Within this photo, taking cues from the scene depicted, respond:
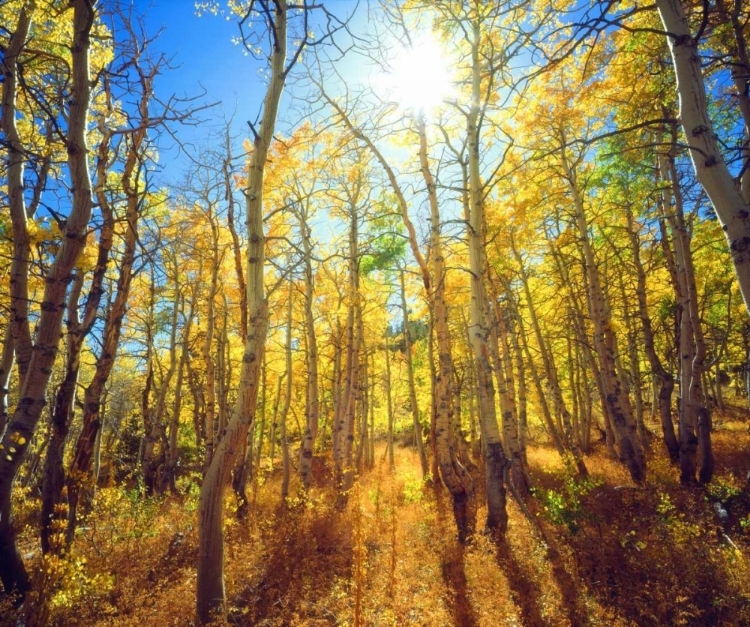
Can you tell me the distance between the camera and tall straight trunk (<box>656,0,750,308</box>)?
2.42m

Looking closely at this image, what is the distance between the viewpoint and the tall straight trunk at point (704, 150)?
2416 mm

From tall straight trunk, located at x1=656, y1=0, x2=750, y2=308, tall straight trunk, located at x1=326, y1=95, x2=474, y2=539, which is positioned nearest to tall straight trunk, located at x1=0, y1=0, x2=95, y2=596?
tall straight trunk, located at x1=326, y1=95, x2=474, y2=539

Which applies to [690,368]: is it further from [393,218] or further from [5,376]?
[5,376]

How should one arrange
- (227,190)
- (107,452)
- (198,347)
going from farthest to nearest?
(107,452)
(198,347)
(227,190)

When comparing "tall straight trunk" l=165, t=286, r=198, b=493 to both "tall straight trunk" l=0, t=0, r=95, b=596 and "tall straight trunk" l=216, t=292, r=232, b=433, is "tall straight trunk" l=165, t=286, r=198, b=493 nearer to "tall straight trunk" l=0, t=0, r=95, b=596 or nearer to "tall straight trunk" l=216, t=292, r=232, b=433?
"tall straight trunk" l=216, t=292, r=232, b=433

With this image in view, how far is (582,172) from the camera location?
10719 millimetres

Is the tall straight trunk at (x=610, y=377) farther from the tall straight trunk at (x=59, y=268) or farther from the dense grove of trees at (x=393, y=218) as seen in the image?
the tall straight trunk at (x=59, y=268)

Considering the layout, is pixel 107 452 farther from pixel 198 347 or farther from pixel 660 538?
pixel 660 538

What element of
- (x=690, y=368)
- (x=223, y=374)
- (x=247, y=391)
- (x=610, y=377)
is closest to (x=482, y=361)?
(x=247, y=391)

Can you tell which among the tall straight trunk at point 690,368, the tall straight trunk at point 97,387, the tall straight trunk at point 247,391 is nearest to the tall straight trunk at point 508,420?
the tall straight trunk at point 690,368

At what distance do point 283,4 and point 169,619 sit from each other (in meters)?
7.04

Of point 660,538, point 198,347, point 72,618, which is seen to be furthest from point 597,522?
point 198,347

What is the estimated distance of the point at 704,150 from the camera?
2551mm

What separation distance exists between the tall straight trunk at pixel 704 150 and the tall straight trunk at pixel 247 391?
3.36 metres
